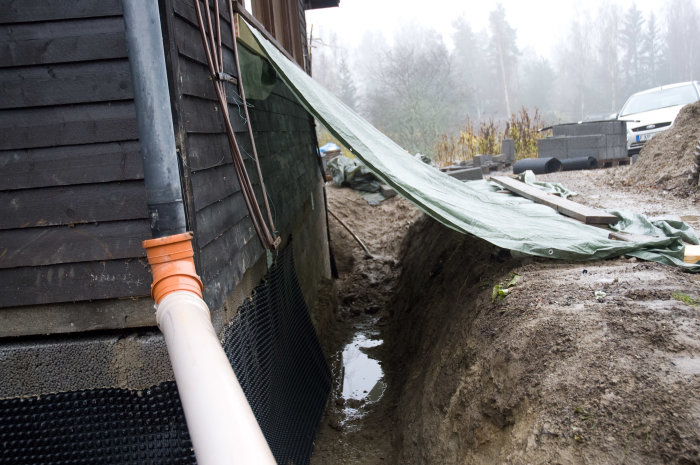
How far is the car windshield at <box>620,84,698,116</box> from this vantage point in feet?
40.3

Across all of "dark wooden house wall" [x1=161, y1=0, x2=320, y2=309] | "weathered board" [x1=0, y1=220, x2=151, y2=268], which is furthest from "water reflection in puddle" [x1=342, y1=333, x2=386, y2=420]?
"weathered board" [x1=0, y1=220, x2=151, y2=268]

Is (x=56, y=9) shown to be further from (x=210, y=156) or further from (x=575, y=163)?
(x=575, y=163)

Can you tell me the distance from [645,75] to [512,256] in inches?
2109

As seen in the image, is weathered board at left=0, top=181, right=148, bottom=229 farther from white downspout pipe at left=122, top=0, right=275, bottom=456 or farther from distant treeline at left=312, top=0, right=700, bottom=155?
distant treeline at left=312, top=0, right=700, bottom=155

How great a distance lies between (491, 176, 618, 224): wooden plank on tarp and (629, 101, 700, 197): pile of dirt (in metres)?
2.27

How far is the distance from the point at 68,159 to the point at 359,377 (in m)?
3.69

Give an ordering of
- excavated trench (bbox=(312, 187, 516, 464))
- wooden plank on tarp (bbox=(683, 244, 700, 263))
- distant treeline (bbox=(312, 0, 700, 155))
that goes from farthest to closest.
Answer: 1. distant treeline (bbox=(312, 0, 700, 155))
2. excavated trench (bbox=(312, 187, 516, 464))
3. wooden plank on tarp (bbox=(683, 244, 700, 263))

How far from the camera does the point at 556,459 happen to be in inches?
75.3

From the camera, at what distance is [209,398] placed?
43.7 inches

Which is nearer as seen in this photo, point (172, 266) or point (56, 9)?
point (172, 266)

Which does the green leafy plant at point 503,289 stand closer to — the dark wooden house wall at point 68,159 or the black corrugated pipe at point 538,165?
the dark wooden house wall at point 68,159

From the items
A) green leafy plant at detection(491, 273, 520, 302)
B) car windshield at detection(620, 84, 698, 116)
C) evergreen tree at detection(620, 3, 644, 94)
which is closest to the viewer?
green leafy plant at detection(491, 273, 520, 302)

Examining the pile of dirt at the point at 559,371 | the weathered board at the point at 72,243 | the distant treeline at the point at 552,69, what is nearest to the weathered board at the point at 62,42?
the weathered board at the point at 72,243

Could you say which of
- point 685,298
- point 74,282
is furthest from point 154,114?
point 685,298
